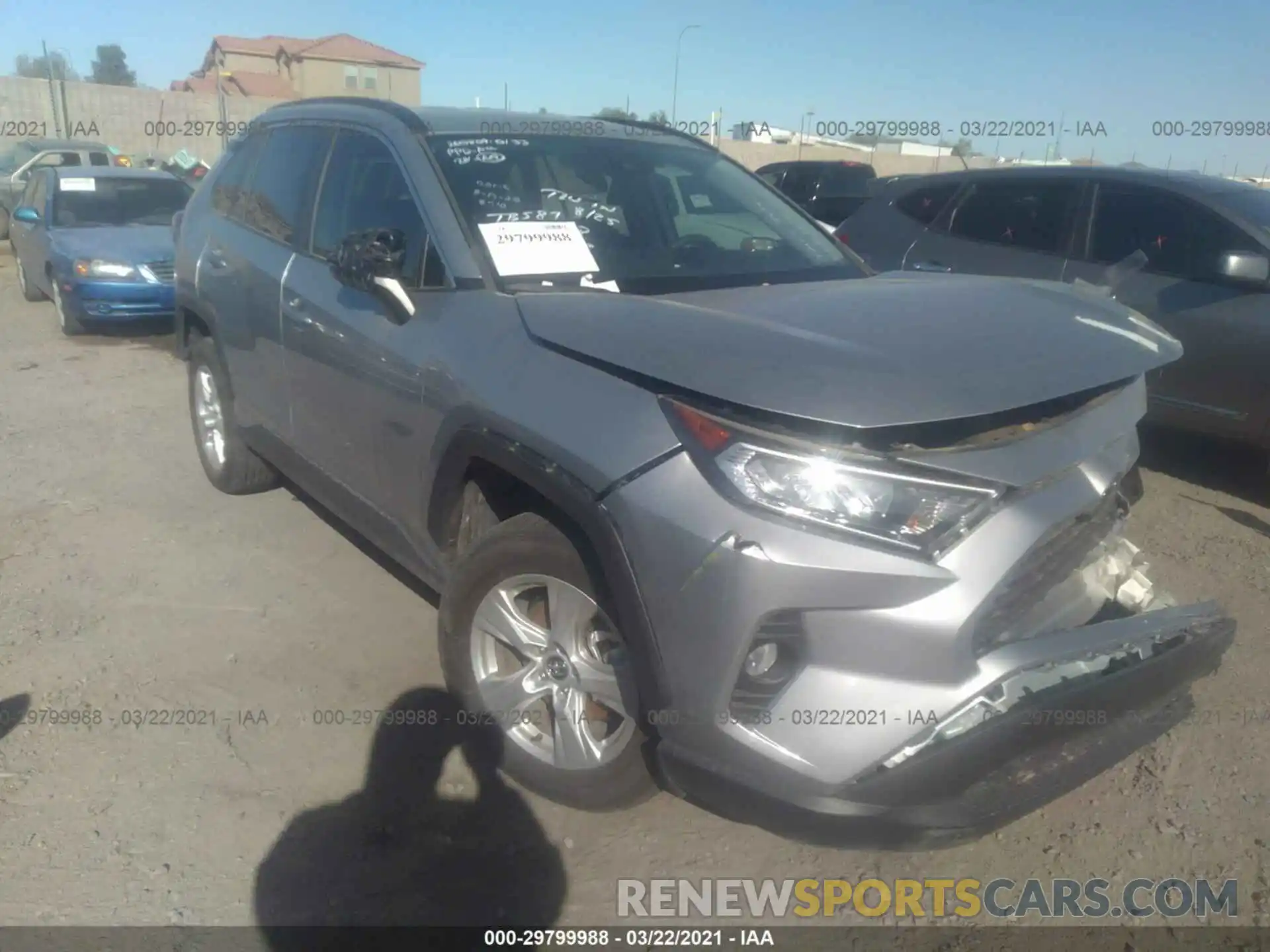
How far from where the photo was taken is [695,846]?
2.81 m

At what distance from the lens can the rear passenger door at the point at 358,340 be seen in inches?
126

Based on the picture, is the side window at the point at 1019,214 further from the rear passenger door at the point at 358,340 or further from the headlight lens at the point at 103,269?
the headlight lens at the point at 103,269

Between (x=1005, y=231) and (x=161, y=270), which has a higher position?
(x=1005, y=231)

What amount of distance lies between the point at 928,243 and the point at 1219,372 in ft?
6.77

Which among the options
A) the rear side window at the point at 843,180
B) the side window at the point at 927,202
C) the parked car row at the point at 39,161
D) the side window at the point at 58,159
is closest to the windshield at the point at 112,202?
the parked car row at the point at 39,161

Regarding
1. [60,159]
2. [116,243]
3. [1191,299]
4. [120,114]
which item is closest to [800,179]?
[116,243]

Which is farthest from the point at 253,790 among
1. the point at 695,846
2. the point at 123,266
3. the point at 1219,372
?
the point at 123,266

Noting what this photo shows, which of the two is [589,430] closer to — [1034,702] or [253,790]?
[1034,702]

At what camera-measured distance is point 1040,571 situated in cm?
239

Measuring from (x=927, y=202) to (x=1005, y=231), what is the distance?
27.9 inches

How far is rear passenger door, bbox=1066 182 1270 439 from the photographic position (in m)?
5.24

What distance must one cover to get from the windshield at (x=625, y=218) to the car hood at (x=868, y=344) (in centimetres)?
27

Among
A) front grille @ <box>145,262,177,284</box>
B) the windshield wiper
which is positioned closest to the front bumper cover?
the windshield wiper

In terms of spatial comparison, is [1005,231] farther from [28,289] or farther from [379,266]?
[28,289]
